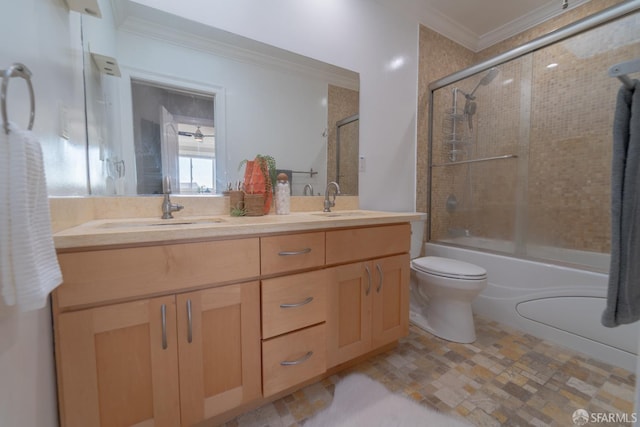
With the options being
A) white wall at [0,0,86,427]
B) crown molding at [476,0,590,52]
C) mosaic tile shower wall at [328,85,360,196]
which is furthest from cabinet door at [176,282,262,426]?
crown molding at [476,0,590,52]

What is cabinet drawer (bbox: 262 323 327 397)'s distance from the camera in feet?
3.40

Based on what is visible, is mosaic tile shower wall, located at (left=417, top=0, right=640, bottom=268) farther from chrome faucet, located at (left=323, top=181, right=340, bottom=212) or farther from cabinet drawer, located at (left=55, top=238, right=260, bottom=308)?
cabinet drawer, located at (left=55, top=238, right=260, bottom=308)

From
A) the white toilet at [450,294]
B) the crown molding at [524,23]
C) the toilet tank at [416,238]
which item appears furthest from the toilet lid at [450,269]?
the crown molding at [524,23]

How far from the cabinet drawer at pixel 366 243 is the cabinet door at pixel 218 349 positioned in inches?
15.4

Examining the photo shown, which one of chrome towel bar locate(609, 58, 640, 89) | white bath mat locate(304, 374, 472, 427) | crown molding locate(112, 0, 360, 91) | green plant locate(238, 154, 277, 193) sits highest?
crown molding locate(112, 0, 360, 91)

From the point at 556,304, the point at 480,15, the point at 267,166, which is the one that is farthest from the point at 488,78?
the point at 267,166

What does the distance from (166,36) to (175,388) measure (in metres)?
1.52

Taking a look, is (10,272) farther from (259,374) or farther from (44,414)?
(259,374)

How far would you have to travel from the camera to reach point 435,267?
169 centimetres

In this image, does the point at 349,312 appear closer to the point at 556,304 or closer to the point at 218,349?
the point at 218,349

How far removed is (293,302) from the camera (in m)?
1.09

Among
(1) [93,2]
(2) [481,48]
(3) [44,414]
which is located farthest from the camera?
(2) [481,48]

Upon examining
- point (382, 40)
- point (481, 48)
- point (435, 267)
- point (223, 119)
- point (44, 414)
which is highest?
point (481, 48)

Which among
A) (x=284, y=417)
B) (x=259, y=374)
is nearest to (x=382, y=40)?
(x=259, y=374)
